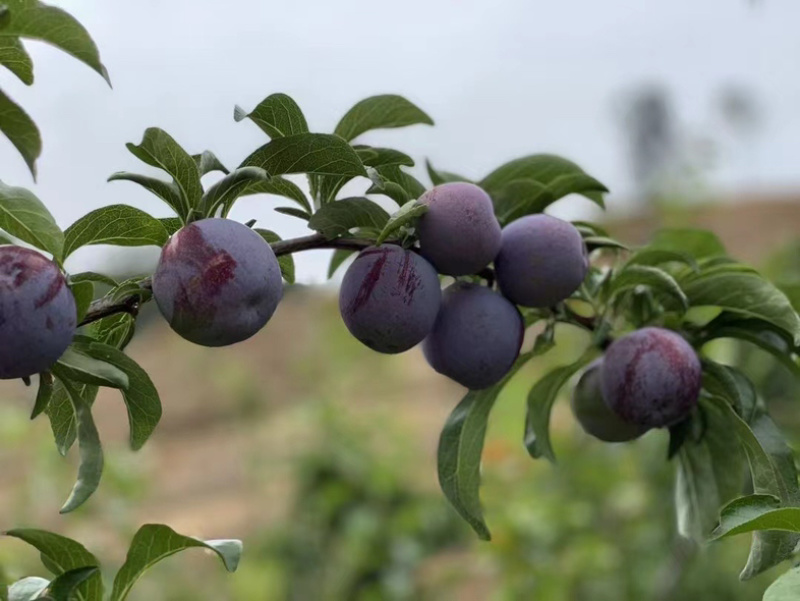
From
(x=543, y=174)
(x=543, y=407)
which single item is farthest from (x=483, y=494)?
(x=543, y=174)

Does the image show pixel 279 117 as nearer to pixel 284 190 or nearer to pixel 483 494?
pixel 284 190

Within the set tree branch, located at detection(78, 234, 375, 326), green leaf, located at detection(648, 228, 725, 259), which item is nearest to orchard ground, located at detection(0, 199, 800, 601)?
tree branch, located at detection(78, 234, 375, 326)

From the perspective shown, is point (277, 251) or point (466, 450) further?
point (466, 450)

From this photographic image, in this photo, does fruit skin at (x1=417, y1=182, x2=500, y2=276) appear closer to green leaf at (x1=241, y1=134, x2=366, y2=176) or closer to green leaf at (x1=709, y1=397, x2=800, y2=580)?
green leaf at (x1=241, y1=134, x2=366, y2=176)

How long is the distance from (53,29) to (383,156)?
0.20 m

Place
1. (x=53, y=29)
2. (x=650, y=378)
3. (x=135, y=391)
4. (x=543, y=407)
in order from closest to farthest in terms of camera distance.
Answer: (x=53, y=29), (x=135, y=391), (x=650, y=378), (x=543, y=407)

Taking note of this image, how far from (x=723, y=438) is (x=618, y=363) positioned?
0.12 m

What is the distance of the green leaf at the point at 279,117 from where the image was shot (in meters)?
0.53

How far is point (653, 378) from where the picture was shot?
648mm

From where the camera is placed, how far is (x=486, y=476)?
8.68 feet

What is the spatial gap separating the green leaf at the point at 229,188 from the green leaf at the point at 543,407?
0.29m

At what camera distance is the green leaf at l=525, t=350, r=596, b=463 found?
739 millimetres

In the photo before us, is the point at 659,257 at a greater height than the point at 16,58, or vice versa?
the point at 16,58

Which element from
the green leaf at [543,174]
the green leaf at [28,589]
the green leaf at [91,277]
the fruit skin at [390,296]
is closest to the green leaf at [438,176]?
the green leaf at [543,174]
